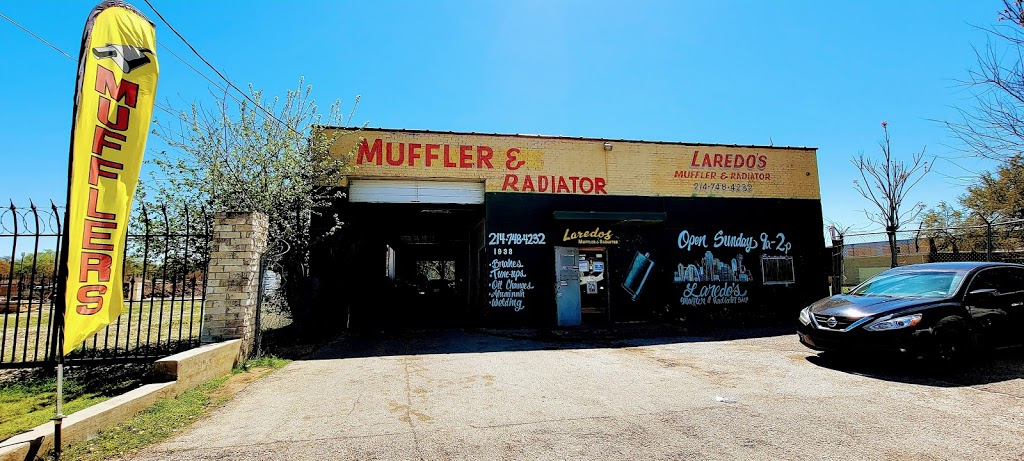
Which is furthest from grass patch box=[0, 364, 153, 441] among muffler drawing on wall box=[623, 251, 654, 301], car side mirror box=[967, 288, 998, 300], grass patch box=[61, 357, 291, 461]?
car side mirror box=[967, 288, 998, 300]

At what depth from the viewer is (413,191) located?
11.6 metres

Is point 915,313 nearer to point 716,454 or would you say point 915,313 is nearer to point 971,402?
point 971,402

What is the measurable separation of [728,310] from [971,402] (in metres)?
8.12

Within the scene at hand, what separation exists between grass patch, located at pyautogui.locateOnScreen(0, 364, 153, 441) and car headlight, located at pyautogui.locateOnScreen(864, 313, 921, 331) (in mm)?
8974

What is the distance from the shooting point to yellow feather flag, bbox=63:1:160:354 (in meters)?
3.94

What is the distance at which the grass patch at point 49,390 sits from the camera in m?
4.86

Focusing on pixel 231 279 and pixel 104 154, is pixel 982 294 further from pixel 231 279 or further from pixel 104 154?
pixel 231 279

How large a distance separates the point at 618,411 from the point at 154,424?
14.4 feet

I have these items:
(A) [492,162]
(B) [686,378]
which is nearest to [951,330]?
(B) [686,378]

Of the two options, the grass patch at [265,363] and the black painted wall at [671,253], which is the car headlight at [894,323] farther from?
the grass patch at [265,363]

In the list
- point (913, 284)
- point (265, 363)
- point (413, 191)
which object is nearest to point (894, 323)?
point (913, 284)

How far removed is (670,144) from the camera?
1303 centimetres

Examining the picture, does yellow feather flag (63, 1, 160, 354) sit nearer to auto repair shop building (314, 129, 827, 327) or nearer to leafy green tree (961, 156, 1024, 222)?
auto repair shop building (314, 129, 827, 327)

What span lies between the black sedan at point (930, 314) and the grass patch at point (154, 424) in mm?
7800
